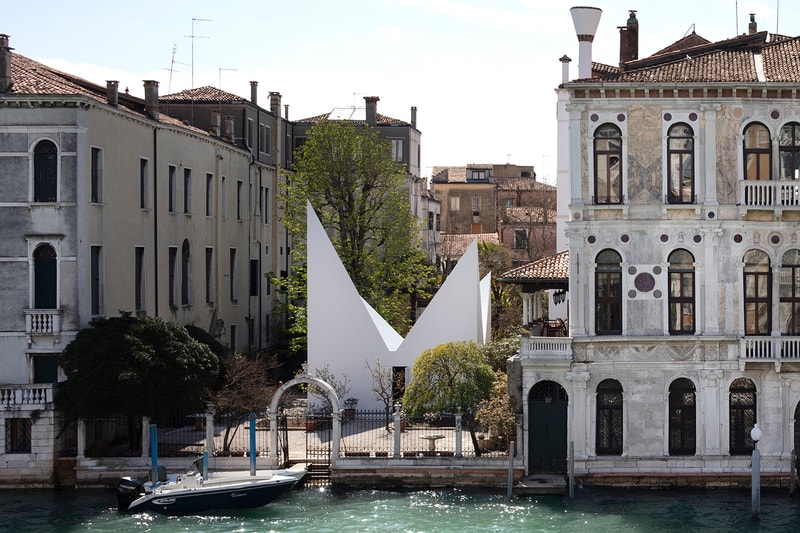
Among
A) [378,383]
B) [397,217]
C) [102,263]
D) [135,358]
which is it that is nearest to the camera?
[135,358]

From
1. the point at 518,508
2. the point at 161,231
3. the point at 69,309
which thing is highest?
the point at 161,231

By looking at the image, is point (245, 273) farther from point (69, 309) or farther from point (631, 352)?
point (631, 352)

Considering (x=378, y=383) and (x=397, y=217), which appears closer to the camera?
(x=378, y=383)

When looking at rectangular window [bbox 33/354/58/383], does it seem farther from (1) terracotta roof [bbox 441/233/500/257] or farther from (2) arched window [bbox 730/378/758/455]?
(1) terracotta roof [bbox 441/233/500/257]

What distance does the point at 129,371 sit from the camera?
30359mm

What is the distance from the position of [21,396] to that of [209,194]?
13251 mm

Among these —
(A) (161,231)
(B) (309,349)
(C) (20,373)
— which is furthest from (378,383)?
(C) (20,373)

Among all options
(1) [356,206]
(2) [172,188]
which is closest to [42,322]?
(2) [172,188]

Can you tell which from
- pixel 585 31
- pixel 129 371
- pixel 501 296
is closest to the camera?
pixel 129 371

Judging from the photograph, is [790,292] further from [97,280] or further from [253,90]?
[253,90]

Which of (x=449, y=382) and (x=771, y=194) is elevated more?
(x=771, y=194)

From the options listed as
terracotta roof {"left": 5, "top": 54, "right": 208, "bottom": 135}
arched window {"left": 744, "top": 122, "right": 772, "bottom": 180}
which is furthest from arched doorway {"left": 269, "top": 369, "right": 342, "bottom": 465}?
arched window {"left": 744, "top": 122, "right": 772, "bottom": 180}

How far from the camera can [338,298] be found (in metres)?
37.0

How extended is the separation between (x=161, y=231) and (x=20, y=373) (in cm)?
723
